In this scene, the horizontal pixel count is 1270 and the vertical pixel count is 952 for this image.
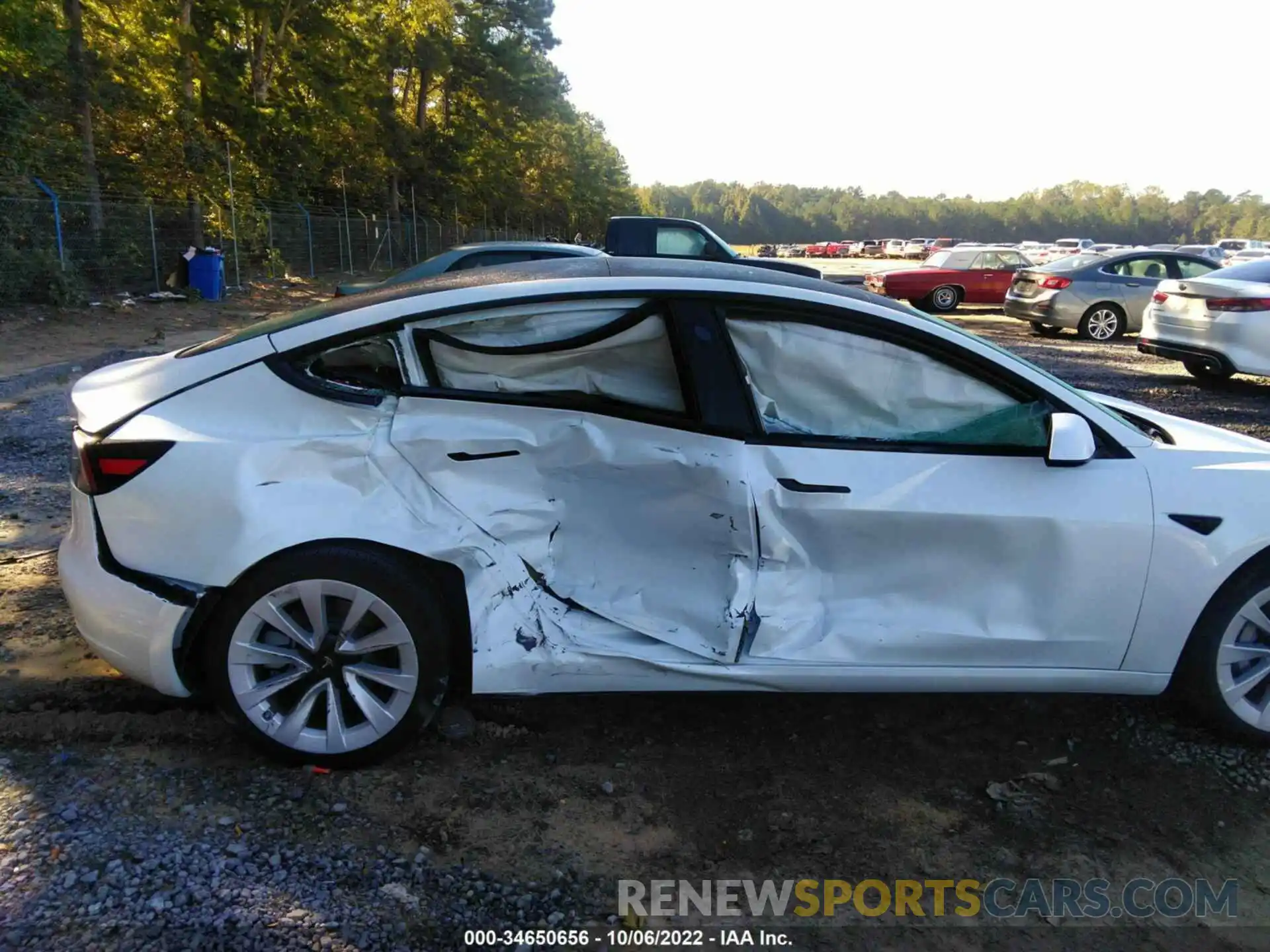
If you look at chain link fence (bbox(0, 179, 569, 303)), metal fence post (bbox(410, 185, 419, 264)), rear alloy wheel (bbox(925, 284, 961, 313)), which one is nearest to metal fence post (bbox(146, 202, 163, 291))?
chain link fence (bbox(0, 179, 569, 303))

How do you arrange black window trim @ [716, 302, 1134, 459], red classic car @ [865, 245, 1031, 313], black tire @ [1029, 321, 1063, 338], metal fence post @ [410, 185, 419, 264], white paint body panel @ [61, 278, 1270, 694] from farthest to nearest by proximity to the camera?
metal fence post @ [410, 185, 419, 264] → red classic car @ [865, 245, 1031, 313] → black tire @ [1029, 321, 1063, 338] → black window trim @ [716, 302, 1134, 459] → white paint body panel @ [61, 278, 1270, 694]

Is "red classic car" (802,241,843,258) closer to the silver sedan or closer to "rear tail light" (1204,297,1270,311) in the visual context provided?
the silver sedan

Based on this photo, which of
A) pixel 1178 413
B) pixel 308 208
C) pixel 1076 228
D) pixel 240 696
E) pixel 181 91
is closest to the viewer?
pixel 240 696

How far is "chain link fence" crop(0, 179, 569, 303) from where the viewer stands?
14328 mm

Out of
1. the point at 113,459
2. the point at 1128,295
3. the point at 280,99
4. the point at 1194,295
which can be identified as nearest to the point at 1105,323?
the point at 1128,295

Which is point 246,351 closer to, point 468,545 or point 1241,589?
point 468,545

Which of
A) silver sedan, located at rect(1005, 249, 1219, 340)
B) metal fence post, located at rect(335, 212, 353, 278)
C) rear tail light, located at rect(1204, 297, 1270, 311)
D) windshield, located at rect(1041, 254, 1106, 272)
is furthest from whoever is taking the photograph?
metal fence post, located at rect(335, 212, 353, 278)

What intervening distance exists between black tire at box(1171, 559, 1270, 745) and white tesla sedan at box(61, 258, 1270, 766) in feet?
0.03

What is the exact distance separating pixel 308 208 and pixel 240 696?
27.1 metres

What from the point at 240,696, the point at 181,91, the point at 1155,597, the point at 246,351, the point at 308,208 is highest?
the point at 181,91

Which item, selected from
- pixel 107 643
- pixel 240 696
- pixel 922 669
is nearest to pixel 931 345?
pixel 922 669

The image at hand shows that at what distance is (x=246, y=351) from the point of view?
2928 mm

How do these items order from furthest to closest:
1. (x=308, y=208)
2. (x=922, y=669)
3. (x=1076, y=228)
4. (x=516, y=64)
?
(x=1076, y=228), (x=516, y=64), (x=308, y=208), (x=922, y=669)

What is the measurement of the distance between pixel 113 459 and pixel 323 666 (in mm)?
902
